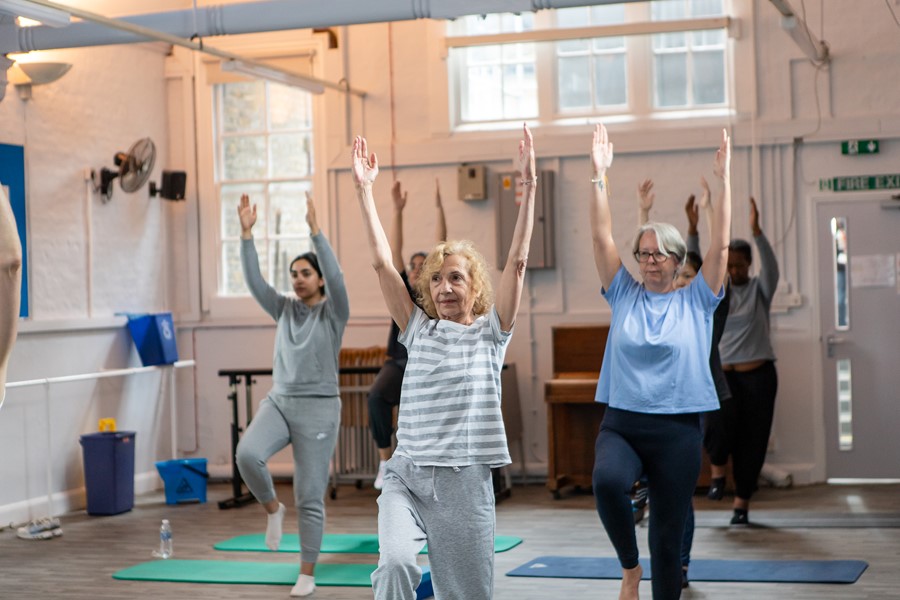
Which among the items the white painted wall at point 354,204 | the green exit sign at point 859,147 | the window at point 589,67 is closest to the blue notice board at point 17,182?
the white painted wall at point 354,204

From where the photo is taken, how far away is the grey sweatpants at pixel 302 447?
18.6 feet

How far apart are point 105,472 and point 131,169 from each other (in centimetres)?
239

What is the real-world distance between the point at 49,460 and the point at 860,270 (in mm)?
6077

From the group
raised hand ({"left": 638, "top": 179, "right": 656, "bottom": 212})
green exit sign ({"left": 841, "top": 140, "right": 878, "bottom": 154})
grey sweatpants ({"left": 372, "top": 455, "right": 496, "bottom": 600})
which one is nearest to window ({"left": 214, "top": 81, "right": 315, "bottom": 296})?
green exit sign ({"left": 841, "top": 140, "right": 878, "bottom": 154})

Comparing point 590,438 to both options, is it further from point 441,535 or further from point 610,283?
point 441,535

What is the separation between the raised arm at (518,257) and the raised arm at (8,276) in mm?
1744

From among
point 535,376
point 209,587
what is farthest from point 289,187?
point 209,587

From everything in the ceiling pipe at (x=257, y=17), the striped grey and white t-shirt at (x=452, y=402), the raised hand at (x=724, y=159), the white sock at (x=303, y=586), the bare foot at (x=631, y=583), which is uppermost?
the ceiling pipe at (x=257, y=17)

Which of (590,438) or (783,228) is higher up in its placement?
(783,228)

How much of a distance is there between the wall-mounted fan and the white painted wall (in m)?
0.12

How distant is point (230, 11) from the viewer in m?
6.64

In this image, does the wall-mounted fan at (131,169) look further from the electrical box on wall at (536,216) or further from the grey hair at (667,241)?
the grey hair at (667,241)

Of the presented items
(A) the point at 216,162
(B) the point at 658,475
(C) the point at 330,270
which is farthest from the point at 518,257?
(A) the point at 216,162

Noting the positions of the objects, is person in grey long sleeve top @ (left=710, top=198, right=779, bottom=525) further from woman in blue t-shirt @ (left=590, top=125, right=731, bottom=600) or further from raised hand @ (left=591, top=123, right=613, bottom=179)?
raised hand @ (left=591, top=123, right=613, bottom=179)
